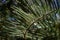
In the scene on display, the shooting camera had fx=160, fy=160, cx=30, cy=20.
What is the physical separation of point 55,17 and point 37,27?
0.10m

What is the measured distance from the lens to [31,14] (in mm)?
695

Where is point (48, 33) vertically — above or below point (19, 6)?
below

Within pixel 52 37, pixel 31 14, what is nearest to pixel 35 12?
pixel 31 14

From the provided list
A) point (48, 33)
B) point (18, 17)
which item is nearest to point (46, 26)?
point (48, 33)

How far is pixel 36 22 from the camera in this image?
685 millimetres

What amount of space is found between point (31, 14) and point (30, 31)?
0.09 metres

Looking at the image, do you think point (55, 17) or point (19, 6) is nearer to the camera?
point (55, 17)

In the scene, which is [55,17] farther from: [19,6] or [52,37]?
[19,6]

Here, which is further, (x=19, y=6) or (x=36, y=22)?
(x=19, y=6)

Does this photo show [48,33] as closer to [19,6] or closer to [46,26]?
[46,26]

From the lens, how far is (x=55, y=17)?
0.66 m

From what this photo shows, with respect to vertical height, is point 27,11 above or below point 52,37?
above

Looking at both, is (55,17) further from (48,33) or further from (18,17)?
(18,17)

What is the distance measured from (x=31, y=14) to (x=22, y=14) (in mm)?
51
